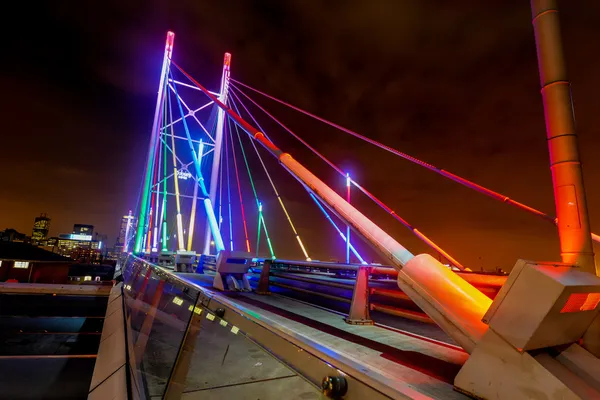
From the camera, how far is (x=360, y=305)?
511 centimetres

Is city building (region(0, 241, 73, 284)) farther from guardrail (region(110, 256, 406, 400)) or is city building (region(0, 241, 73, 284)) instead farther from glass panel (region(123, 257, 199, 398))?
guardrail (region(110, 256, 406, 400))

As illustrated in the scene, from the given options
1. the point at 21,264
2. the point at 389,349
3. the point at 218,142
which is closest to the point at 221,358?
the point at 389,349

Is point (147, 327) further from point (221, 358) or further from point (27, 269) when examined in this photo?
point (27, 269)

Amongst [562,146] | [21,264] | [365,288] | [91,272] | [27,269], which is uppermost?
[562,146]

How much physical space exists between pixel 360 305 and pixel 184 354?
10.9ft

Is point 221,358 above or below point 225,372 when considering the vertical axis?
above

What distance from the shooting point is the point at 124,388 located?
11.0ft

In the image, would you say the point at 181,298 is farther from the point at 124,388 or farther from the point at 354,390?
the point at 354,390

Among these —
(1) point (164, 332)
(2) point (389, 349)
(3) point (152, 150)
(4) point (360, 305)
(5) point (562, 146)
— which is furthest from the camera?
(3) point (152, 150)

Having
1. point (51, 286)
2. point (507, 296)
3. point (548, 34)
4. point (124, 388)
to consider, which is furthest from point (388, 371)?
point (51, 286)

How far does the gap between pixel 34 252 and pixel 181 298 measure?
143 feet

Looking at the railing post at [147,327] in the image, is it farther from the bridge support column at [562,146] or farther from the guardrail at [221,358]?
the bridge support column at [562,146]

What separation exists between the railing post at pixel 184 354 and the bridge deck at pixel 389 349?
232 millimetres

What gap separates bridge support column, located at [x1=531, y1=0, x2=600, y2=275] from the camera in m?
2.67
